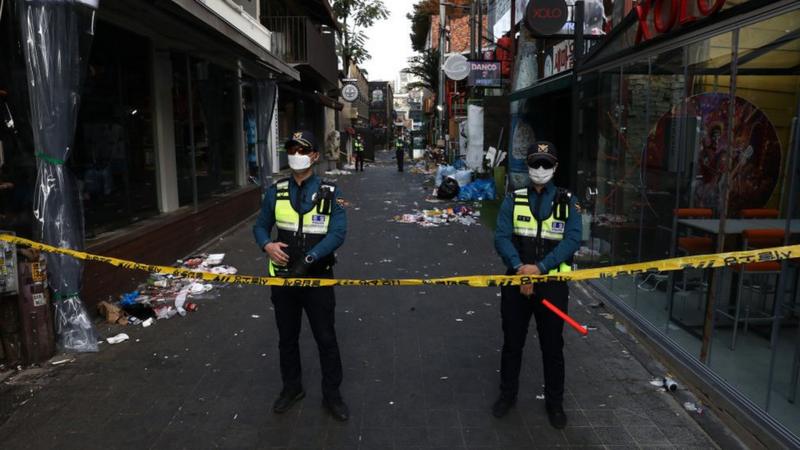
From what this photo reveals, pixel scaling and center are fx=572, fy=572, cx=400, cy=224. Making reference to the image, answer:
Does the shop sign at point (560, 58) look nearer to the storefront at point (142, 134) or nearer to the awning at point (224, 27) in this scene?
the awning at point (224, 27)

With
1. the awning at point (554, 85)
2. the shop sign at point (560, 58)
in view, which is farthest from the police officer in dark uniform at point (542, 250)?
the shop sign at point (560, 58)

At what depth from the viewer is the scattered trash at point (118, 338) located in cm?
542

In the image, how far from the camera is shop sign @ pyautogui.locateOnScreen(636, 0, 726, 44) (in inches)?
179

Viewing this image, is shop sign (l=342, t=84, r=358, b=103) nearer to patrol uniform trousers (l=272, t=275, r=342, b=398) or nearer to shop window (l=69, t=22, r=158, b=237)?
shop window (l=69, t=22, r=158, b=237)

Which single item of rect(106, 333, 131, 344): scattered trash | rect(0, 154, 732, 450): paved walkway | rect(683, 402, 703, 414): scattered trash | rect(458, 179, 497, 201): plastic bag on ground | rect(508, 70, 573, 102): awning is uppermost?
rect(508, 70, 573, 102): awning

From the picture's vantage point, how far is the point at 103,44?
7379 mm

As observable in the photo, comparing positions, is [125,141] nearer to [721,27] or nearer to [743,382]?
[721,27]

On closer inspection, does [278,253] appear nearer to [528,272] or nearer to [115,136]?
[528,272]

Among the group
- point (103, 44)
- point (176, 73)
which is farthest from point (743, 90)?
point (176, 73)

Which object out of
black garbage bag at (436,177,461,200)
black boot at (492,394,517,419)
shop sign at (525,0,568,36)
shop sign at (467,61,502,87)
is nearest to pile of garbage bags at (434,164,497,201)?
black garbage bag at (436,177,461,200)

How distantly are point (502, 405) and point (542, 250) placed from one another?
3.81 feet

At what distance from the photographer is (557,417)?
12.8 feet

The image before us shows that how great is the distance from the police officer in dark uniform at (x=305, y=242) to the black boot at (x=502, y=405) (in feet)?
3.44

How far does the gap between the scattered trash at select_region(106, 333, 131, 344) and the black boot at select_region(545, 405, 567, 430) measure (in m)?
4.00
